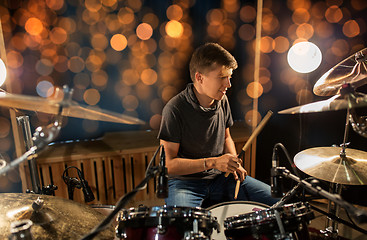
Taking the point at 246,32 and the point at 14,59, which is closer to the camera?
the point at 14,59

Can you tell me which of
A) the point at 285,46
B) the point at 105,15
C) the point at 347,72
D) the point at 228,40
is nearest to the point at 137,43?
the point at 105,15

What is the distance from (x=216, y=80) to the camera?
5.33ft

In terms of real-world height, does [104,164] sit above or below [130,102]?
below

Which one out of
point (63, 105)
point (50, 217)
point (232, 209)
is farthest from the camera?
point (232, 209)

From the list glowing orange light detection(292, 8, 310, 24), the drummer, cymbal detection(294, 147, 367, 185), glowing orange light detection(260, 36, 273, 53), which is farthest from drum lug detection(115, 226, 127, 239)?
glowing orange light detection(292, 8, 310, 24)

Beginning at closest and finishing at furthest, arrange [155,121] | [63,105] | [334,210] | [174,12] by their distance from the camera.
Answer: [63,105], [334,210], [174,12], [155,121]

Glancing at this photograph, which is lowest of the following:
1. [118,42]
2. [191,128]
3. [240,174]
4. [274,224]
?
[240,174]

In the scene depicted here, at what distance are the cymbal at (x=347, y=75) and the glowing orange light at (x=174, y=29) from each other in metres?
1.59

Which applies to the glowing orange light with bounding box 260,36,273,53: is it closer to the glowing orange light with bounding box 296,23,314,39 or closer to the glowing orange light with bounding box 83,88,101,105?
the glowing orange light with bounding box 296,23,314,39

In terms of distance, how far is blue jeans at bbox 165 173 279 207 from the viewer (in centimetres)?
154

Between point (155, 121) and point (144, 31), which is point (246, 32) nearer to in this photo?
point (144, 31)

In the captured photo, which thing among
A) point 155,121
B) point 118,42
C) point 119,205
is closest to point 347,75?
point 119,205

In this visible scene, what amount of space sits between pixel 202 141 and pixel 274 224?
0.89 meters

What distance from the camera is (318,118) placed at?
90.9 inches
